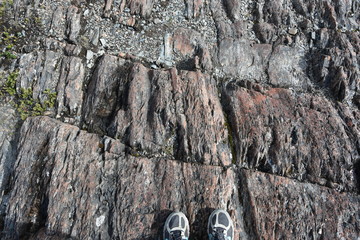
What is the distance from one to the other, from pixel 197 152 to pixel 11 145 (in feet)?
20.1

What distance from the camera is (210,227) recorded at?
6535mm

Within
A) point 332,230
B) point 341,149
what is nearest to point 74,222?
point 332,230

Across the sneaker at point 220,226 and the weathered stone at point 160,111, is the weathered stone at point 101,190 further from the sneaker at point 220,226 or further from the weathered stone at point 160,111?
the weathered stone at point 160,111

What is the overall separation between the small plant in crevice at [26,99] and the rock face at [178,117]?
0.05 metres

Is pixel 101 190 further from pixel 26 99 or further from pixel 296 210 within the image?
pixel 296 210

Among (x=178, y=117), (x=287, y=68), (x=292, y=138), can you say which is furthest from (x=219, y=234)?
(x=287, y=68)

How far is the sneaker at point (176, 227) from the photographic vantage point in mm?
6383

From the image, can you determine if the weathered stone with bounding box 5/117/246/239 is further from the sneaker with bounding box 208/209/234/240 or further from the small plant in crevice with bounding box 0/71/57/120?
the small plant in crevice with bounding box 0/71/57/120

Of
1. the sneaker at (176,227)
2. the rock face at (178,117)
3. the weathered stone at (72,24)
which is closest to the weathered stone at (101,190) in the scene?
the rock face at (178,117)

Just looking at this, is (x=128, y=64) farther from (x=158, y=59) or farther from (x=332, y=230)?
(x=332, y=230)

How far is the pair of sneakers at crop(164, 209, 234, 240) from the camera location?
6.36m

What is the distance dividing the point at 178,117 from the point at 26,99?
5.36 metres

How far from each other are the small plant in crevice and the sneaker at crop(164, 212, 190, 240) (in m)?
5.64

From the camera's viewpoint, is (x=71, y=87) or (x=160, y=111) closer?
(x=160, y=111)
